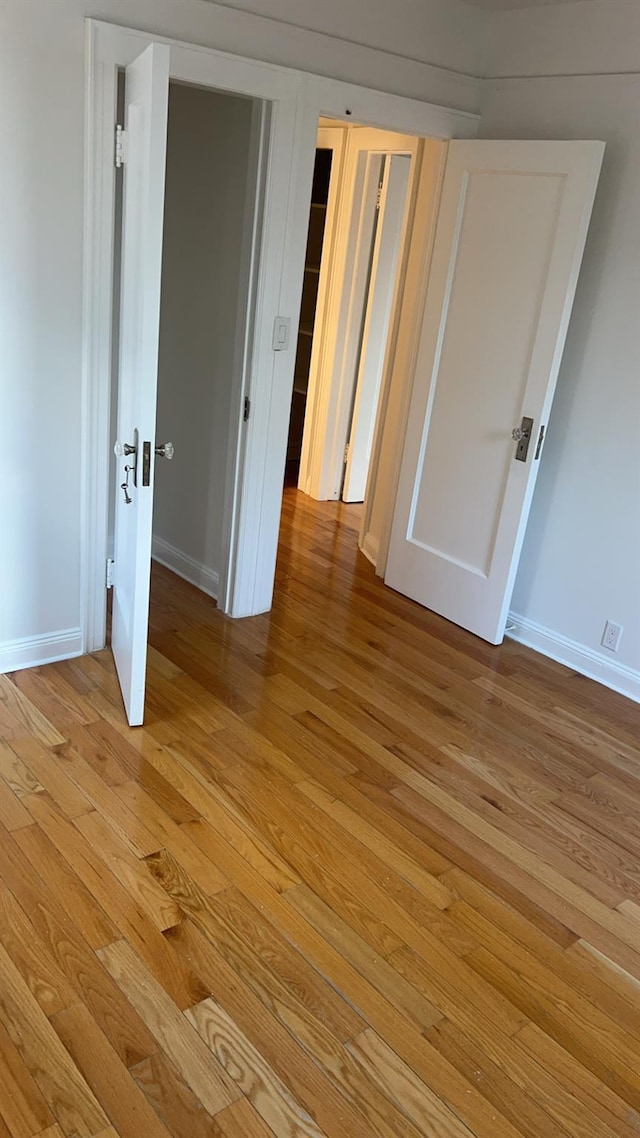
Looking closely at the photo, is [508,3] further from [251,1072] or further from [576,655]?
[251,1072]

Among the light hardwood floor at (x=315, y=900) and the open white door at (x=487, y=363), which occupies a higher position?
the open white door at (x=487, y=363)

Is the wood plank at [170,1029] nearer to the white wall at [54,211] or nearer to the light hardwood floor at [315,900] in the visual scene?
the light hardwood floor at [315,900]

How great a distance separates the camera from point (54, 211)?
8.92 feet

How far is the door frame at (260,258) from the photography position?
2.74 meters

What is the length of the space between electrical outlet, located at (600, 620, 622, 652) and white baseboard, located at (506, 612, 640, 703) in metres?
0.05

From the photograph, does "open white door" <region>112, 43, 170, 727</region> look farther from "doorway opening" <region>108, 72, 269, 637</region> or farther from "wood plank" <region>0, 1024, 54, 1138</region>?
"wood plank" <region>0, 1024, 54, 1138</region>

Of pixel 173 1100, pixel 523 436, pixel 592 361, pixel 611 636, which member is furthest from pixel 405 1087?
pixel 592 361

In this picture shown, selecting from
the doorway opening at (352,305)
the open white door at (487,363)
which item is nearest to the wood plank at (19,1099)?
the open white door at (487,363)

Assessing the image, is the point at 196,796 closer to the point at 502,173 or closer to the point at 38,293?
the point at 38,293

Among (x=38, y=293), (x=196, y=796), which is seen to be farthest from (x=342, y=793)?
(x=38, y=293)

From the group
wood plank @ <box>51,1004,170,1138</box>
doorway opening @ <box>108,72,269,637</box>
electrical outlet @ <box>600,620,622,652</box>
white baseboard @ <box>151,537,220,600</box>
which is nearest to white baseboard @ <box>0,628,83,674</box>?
doorway opening @ <box>108,72,269,637</box>

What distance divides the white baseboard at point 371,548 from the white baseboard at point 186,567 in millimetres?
999

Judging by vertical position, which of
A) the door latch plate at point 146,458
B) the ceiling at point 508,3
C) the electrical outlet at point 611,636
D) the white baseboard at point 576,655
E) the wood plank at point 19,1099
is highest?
the ceiling at point 508,3

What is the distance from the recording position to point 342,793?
271cm
